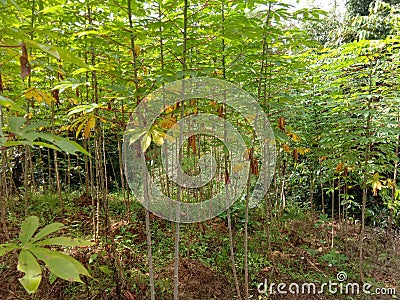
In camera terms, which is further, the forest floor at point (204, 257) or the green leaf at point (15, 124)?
the forest floor at point (204, 257)

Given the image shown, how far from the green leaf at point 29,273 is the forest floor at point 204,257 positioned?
1917 mm

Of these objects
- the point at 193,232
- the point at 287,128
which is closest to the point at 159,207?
the point at 193,232

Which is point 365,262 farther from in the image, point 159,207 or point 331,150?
point 159,207

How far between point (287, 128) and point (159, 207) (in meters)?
2.18

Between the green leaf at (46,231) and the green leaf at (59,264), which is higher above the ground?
the green leaf at (46,231)

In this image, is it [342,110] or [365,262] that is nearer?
[342,110]

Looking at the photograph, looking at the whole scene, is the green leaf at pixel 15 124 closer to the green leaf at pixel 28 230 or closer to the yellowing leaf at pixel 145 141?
the green leaf at pixel 28 230

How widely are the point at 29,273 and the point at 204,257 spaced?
9.97 ft

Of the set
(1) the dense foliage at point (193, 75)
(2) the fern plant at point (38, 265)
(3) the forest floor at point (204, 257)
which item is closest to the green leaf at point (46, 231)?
(2) the fern plant at point (38, 265)

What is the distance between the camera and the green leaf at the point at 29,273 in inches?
23.0

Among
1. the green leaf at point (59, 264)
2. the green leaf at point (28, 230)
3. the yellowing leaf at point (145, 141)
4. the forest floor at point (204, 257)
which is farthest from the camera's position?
the forest floor at point (204, 257)

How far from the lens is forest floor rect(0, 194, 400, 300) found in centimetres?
262

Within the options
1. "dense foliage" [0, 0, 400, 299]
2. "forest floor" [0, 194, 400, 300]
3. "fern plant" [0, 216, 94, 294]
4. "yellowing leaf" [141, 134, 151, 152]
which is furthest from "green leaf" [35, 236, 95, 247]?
"forest floor" [0, 194, 400, 300]

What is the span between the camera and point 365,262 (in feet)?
13.2
